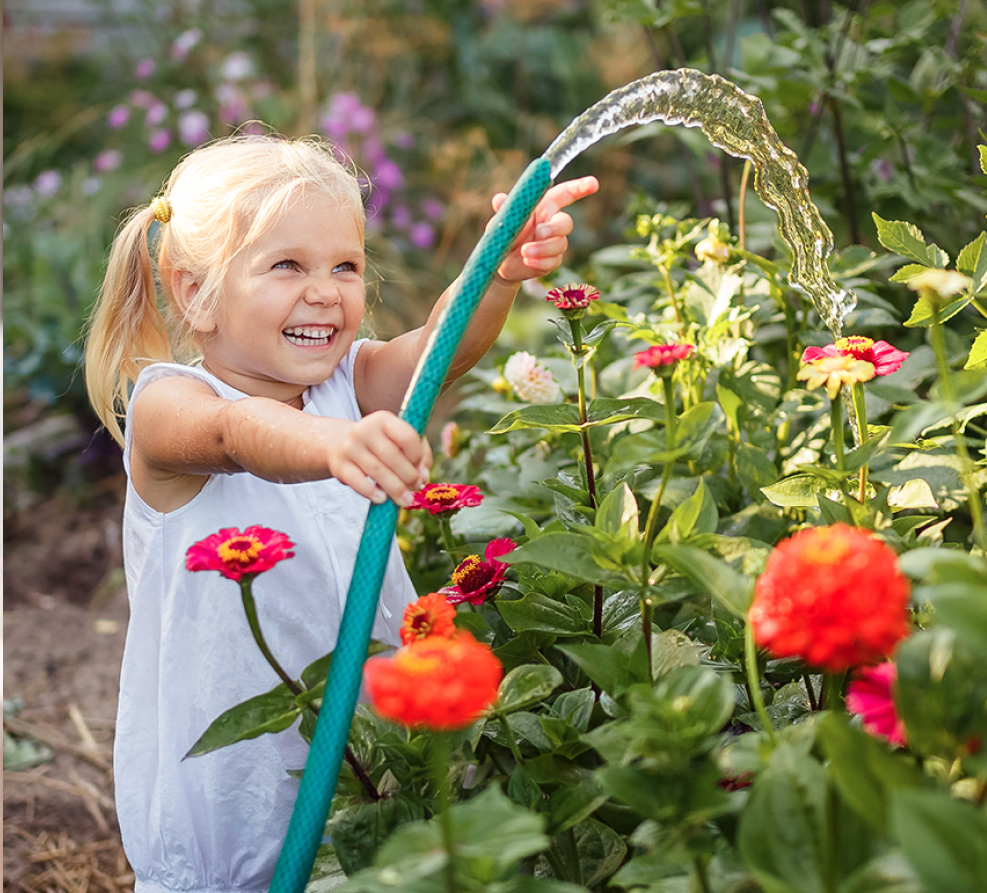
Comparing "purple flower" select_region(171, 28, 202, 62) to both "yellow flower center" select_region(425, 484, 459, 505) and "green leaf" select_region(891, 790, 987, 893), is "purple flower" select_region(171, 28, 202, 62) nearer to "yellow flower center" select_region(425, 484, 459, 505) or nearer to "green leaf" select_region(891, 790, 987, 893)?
"yellow flower center" select_region(425, 484, 459, 505)

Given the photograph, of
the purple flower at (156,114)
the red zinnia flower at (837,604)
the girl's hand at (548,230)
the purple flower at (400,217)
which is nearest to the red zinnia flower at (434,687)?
the red zinnia flower at (837,604)

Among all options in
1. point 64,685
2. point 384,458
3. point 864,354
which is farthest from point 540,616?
point 64,685

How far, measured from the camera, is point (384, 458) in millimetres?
738

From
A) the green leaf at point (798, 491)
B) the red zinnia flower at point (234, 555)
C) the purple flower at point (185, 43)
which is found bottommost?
the green leaf at point (798, 491)

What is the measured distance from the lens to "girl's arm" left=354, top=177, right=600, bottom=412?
3.43ft

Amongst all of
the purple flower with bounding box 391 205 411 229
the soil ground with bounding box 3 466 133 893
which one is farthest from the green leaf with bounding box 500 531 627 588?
the purple flower with bounding box 391 205 411 229

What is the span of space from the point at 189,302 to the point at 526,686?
2.10 ft

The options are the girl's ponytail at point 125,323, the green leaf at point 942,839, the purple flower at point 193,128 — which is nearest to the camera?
the green leaf at point 942,839

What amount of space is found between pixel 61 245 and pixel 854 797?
2547 mm

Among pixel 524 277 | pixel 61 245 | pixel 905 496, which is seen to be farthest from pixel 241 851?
pixel 61 245

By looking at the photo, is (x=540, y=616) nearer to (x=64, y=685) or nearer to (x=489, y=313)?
(x=489, y=313)

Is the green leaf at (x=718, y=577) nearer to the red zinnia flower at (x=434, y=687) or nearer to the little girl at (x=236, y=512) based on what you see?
the red zinnia flower at (x=434, y=687)

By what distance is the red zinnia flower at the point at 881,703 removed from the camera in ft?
1.95

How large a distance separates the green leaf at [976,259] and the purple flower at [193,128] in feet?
8.15
